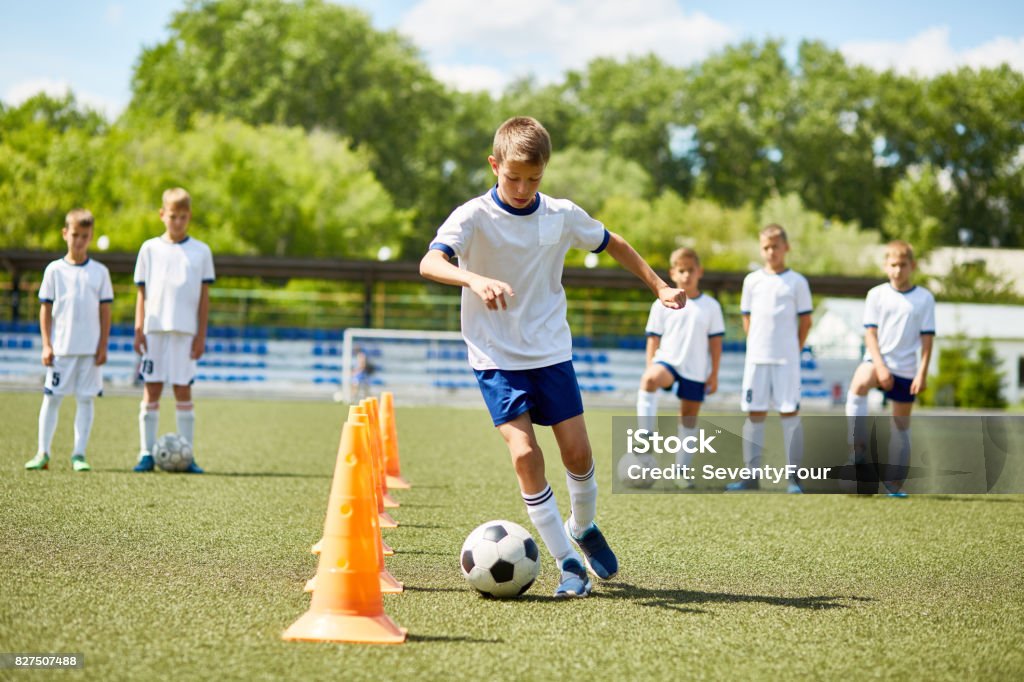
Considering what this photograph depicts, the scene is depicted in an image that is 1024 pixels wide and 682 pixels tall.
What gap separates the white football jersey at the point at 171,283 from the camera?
8836 millimetres

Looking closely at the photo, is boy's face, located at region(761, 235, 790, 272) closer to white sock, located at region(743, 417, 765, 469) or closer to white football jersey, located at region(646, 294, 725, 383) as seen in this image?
white football jersey, located at region(646, 294, 725, 383)

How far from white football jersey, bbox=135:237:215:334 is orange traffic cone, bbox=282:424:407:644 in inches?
203

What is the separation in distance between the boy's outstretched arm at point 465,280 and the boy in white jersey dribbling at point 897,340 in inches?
217

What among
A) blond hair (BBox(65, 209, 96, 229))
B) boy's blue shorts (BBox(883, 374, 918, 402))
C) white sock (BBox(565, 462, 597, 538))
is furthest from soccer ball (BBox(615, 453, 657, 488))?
blond hair (BBox(65, 209, 96, 229))

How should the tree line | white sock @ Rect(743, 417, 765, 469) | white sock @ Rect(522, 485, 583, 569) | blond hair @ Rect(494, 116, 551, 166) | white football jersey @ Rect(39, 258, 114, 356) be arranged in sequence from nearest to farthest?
1. blond hair @ Rect(494, 116, 551, 166)
2. white sock @ Rect(522, 485, 583, 569)
3. white football jersey @ Rect(39, 258, 114, 356)
4. white sock @ Rect(743, 417, 765, 469)
5. the tree line

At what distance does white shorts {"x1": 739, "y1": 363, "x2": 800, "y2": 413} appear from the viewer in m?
9.05

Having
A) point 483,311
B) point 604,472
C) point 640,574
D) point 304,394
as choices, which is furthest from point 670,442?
point 304,394

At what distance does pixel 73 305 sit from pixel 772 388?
18.7ft

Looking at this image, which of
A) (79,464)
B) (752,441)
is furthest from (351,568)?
(752,441)

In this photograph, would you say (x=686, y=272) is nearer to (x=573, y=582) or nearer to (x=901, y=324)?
(x=901, y=324)

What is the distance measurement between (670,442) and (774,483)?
4.24ft

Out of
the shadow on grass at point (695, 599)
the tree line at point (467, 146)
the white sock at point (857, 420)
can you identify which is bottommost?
the shadow on grass at point (695, 599)

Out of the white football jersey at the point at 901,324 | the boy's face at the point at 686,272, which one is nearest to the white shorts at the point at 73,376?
the boy's face at the point at 686,272

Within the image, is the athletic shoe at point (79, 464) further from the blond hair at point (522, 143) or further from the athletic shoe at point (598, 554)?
the blond hair at point (522, 143)
